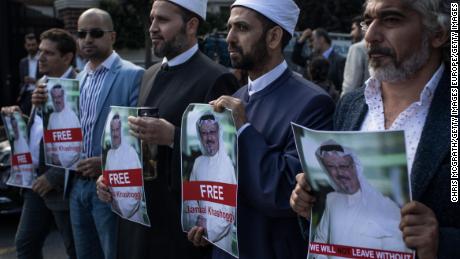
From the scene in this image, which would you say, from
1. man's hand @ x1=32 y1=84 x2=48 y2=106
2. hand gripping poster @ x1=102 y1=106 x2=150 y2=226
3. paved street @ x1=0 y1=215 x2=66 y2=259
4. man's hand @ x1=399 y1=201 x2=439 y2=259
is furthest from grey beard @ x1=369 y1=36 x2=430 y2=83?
paved street @ x1=0 y1=215 x2=66 y2=259

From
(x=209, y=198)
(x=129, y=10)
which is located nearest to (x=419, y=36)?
(x=209, y=198)

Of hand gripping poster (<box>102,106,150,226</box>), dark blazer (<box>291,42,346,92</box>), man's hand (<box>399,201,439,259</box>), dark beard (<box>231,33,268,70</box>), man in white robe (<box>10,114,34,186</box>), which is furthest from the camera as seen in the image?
dark blazer (<box>291,42,346,92</box>)

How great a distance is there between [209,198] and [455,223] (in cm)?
102

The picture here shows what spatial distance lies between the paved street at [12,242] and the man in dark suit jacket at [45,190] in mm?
1624

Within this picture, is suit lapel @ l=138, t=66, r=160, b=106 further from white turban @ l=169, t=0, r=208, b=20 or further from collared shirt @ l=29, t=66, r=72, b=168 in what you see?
collared shirt @ l=29, t=66, r=72, b=168

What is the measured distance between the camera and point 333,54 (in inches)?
329

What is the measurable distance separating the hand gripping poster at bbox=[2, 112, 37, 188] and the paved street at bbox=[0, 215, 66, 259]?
1759 millimetres

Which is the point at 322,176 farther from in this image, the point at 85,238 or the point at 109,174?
the point at 85,238

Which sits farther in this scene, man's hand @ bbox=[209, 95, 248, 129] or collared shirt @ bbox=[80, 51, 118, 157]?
collared shirt @ bbox=[80, 51, 118, 157]

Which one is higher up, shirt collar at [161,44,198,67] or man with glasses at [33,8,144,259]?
shirt collar at [161,44,198,67]

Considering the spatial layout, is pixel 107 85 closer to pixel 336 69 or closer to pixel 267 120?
pixel 267 120

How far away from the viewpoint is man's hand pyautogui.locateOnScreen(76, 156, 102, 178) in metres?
3.82

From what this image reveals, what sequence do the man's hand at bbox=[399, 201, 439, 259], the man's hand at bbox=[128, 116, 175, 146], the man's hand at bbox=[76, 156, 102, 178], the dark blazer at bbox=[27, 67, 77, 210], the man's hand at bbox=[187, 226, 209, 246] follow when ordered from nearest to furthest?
the man's hand at bbox=[399, 201, 439, 259], the man's hand at bbox=[187, 226, 209, 246], the man's hand at bbox=[128, 116, 175, 146], the man's hand at bbox=[76, 156, 102, 178], the dark blazer at bbox=[27, 67, 77, 210]

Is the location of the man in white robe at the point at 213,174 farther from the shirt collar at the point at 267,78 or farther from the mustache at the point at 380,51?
the mustache at the point at 380,51
